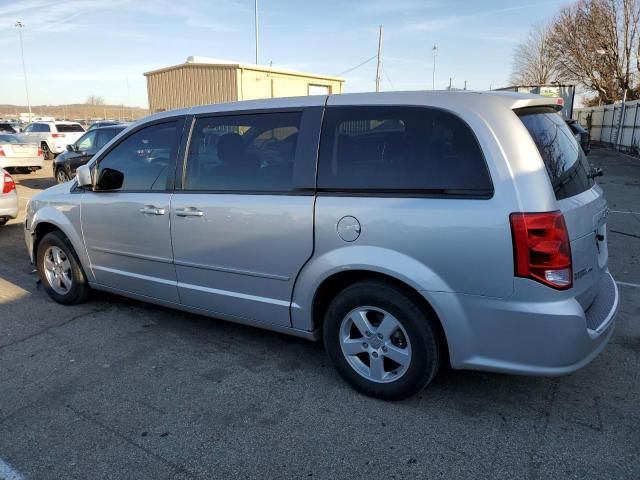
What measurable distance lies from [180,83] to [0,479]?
80.4 ft

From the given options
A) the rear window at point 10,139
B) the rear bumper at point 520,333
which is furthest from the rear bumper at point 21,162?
the rear bumper at point 520,333

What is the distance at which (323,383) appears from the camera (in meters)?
3.30

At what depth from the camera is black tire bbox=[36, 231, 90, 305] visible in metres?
4.61

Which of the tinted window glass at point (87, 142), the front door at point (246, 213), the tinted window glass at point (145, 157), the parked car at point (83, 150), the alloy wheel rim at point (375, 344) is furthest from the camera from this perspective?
the tinted window glass at point (87, 142)

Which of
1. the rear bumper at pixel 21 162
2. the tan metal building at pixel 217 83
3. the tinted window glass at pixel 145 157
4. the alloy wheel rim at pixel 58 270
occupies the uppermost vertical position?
the tan metal building at pixel 217 83

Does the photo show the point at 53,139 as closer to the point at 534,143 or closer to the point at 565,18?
the point at 534,143

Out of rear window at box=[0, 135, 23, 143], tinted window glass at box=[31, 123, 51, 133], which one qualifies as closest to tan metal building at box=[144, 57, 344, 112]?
tinted window glass at box=[31, 123, 51, 133]

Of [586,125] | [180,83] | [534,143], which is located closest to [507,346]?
[534,143]

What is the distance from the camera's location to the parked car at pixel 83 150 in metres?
12.4

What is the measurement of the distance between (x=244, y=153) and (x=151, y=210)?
35.4 inches

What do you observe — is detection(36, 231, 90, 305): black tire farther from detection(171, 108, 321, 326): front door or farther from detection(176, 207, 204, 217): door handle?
detection(176, 207, 204, 217): door handle

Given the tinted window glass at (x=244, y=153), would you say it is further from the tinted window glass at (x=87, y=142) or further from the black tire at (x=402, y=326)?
the tinted window glass at (x=87, y=142)

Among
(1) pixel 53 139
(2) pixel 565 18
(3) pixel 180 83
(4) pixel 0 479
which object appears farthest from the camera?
(2) pixel 565 18

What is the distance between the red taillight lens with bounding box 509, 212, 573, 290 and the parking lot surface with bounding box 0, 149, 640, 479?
0.88 m
